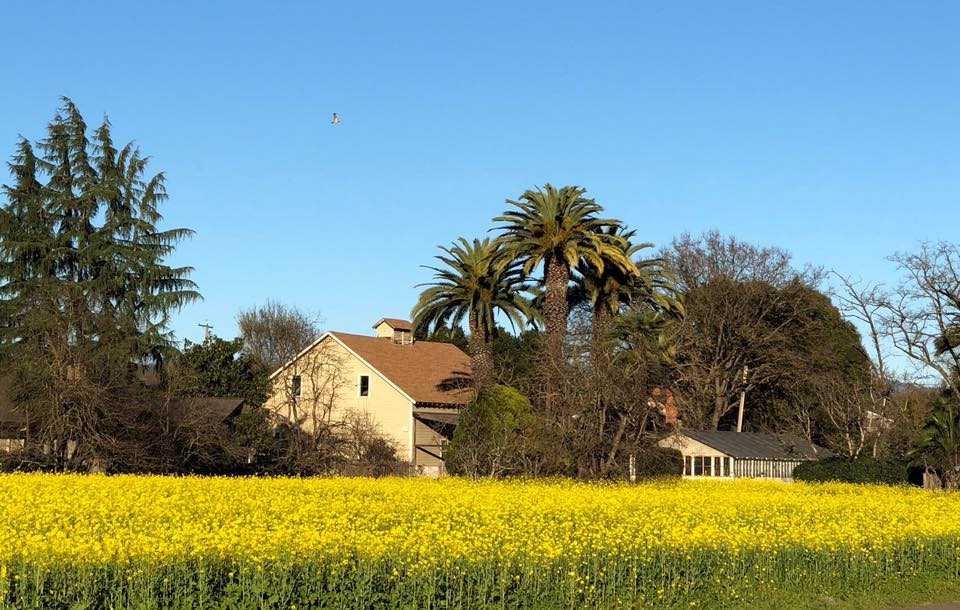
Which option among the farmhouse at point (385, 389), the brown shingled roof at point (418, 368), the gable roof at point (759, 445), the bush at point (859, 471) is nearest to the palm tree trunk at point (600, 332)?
the gable roof at point (759, 445)

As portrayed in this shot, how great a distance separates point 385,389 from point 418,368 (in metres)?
4.11

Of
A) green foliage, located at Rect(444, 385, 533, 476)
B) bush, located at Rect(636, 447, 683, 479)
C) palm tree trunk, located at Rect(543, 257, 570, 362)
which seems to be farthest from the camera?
palm tree trunk, located at Rect(543, 257, 570, 362)

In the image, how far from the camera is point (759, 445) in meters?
63.2

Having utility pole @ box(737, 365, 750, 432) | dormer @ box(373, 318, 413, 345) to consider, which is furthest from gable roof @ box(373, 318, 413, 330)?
utility pole @ box(737, 365, 750, 432)

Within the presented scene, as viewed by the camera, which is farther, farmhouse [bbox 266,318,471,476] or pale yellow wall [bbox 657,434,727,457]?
farmhouse [bbox 266,318,471,476]

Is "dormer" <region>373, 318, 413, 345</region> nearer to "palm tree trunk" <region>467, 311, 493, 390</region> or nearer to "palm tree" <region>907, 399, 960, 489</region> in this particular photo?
"palm tree trunk" <region>467, 311, 493, 390</region>

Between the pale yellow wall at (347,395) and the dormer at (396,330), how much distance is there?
5.93m

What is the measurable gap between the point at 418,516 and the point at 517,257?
3058cm

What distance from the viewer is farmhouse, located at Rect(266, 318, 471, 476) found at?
5991 centimetres

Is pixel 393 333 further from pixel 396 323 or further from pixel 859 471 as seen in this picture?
pixel 859 471

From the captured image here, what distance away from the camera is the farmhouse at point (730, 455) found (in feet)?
193

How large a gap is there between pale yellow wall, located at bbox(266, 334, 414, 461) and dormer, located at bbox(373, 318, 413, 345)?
5.93 metres

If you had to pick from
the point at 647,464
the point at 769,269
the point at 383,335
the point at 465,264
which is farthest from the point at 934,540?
the point at 769,269

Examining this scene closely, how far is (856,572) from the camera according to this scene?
19.4 metres
